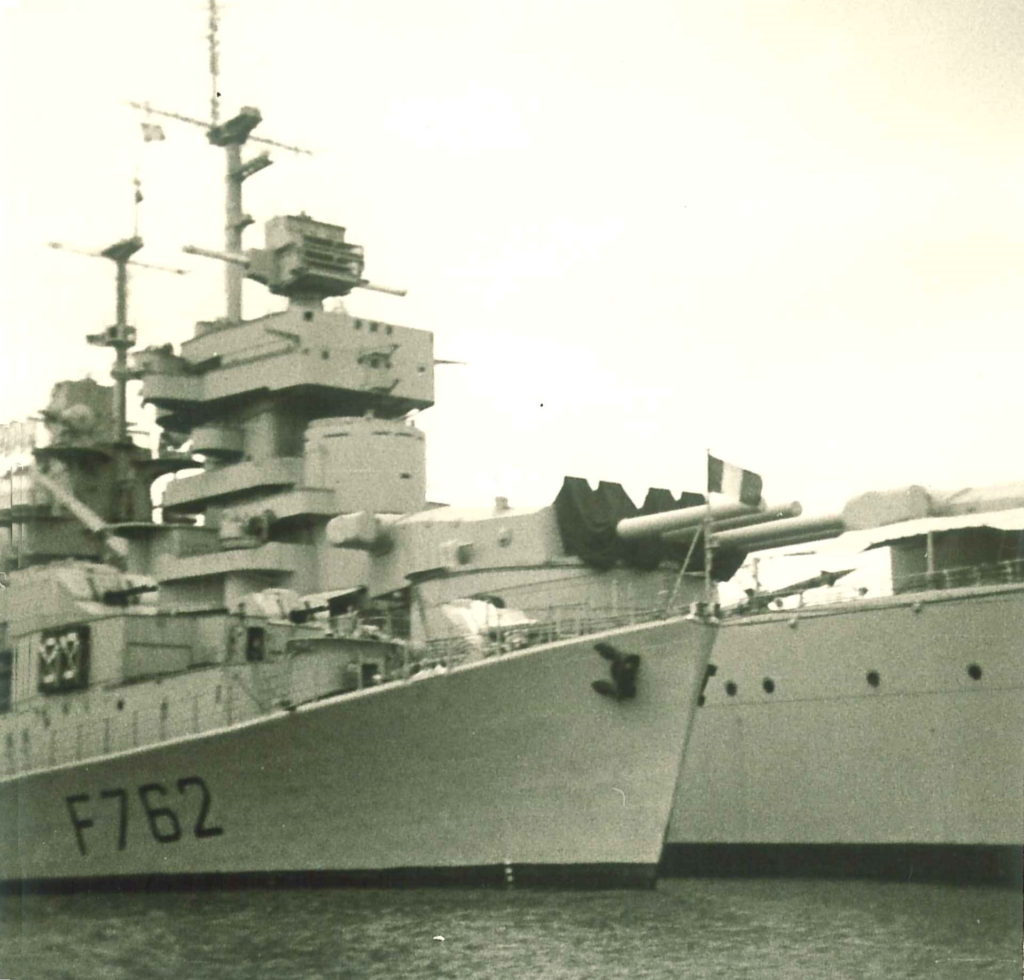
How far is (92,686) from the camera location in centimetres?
1936

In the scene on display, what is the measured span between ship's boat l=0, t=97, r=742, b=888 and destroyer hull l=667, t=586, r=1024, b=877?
1818 mm

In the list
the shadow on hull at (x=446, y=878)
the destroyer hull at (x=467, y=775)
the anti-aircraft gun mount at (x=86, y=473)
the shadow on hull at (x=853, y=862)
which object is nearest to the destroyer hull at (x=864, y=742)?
the shadow on hull at (x=853, y=862)

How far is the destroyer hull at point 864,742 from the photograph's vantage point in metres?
18.5

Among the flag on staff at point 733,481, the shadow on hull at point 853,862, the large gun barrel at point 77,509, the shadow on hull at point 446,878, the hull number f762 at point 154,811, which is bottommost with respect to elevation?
the shadow on hull at point 853,862

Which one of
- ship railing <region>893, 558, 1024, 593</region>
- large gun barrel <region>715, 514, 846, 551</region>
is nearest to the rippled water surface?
ship railing <region>893, 558, 1024, 593</region>

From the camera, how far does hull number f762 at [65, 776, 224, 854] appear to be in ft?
57.7

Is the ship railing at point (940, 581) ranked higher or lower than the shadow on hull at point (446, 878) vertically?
higher

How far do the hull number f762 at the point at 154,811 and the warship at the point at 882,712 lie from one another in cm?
684

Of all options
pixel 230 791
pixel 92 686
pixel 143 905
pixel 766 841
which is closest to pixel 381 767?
pixel 230 791

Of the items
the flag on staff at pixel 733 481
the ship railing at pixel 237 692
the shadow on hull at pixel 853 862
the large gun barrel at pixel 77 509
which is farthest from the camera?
the large gun barrel at pixel 77 509

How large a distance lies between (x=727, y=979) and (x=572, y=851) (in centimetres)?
406

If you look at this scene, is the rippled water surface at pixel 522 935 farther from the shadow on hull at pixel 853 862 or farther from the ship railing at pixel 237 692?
the ship railing at pixel 237 692

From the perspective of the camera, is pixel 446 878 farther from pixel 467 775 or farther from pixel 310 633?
pixel 310 633

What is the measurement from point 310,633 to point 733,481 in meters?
5.68
